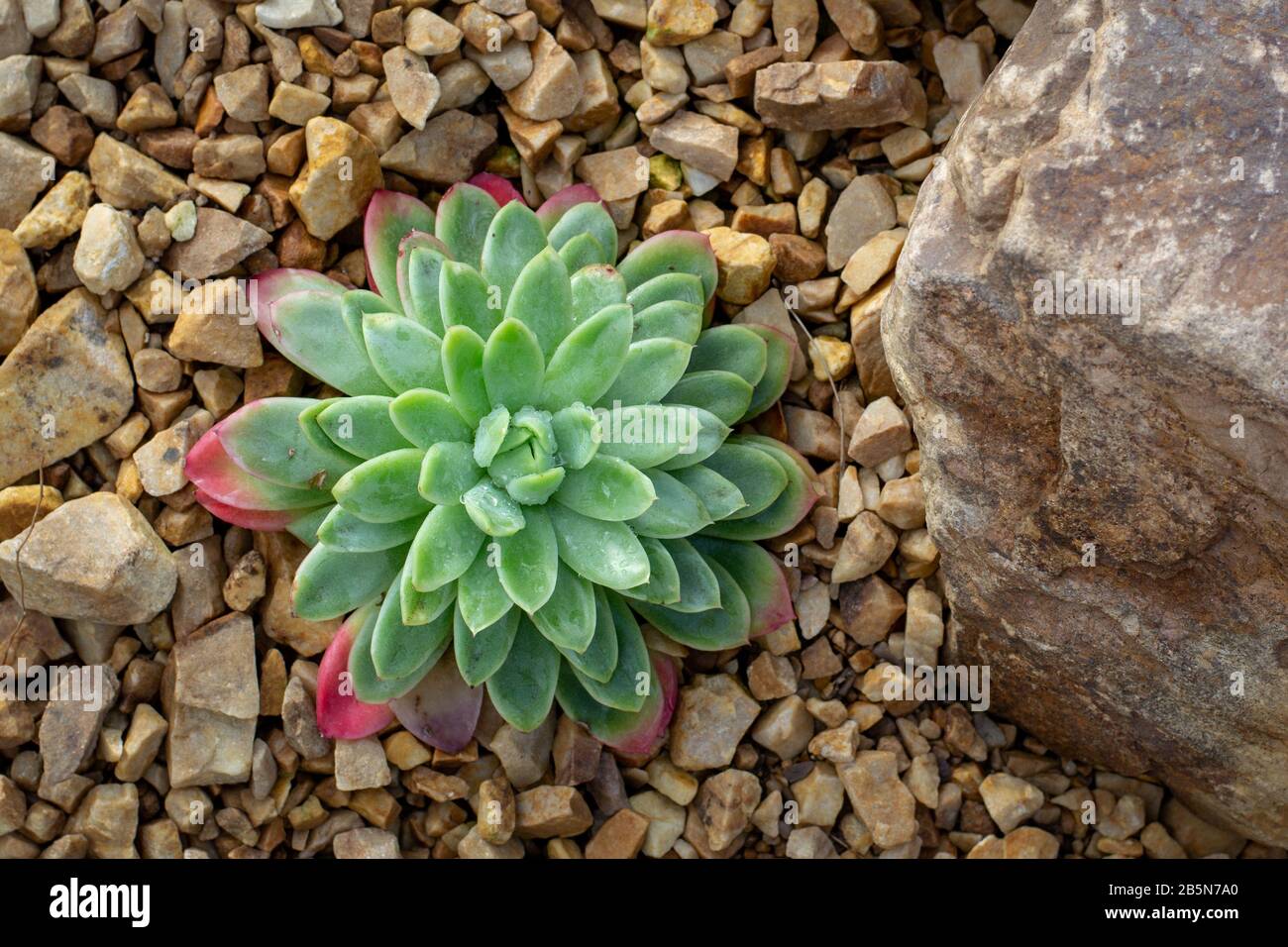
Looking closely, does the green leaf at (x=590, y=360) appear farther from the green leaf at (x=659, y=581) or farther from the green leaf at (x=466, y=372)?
the green leaf at (x=659, y=581)

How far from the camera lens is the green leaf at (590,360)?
2.26 m

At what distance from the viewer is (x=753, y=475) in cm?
253

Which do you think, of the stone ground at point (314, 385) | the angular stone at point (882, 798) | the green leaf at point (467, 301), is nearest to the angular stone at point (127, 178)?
the stone ground at point (314, 385)

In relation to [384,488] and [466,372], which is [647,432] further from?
[384,488]

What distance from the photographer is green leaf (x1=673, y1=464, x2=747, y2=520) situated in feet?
7.82

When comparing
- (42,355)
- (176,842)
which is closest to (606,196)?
(42,355)

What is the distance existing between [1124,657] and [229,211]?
6.57 feet

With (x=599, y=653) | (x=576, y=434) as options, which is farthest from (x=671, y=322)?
(x=599, y=653)

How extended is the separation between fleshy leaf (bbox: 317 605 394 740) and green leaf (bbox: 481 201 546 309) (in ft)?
2.27

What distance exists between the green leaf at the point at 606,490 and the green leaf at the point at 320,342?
1.47ft

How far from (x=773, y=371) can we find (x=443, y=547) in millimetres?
839

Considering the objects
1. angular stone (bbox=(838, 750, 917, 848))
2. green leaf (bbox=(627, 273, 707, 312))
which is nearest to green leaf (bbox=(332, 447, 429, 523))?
green leaf (bbox=(627, 273, 707, 312))

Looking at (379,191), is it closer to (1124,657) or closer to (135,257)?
(135,257)

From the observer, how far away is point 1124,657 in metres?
2.34
